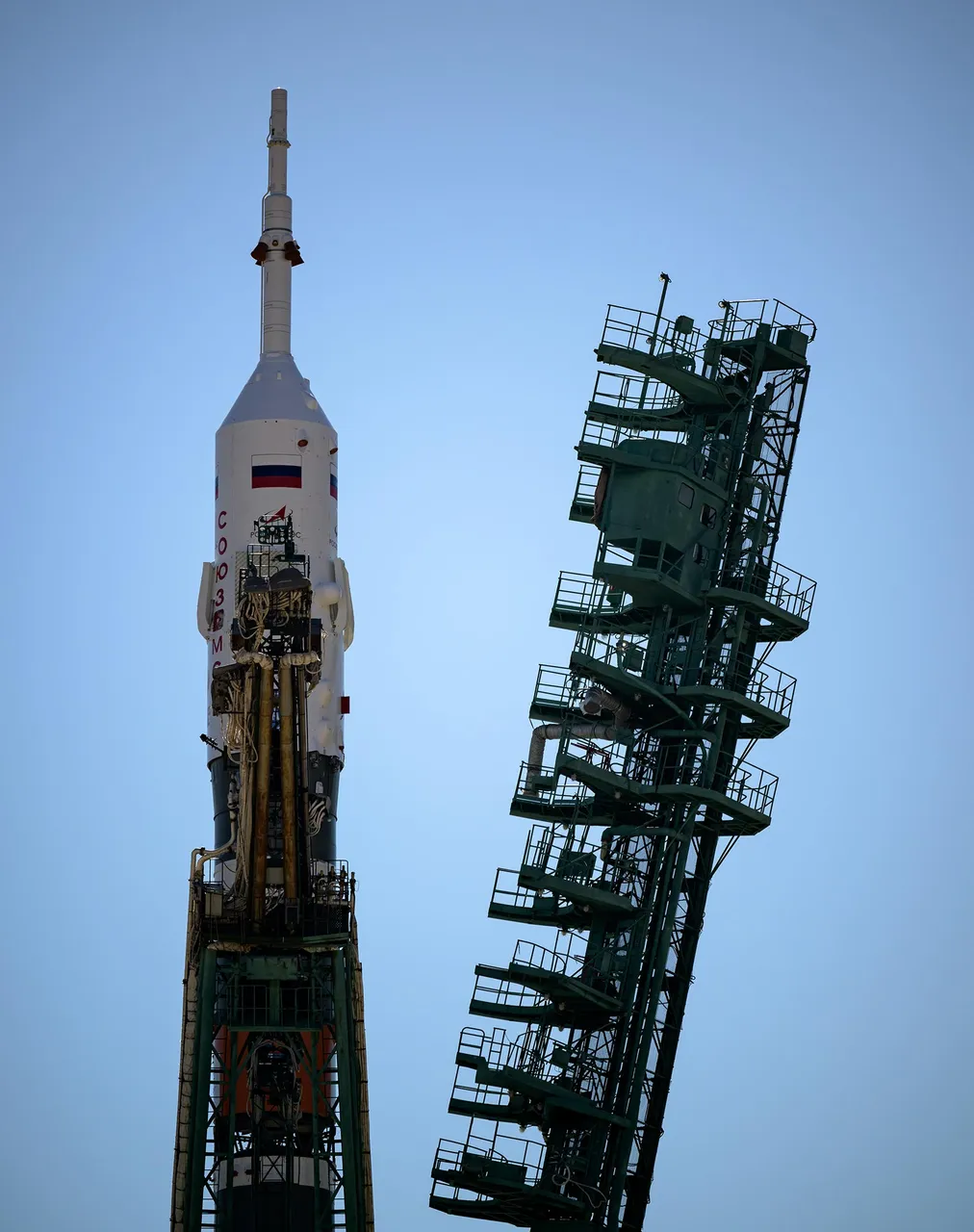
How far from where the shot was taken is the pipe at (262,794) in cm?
10112

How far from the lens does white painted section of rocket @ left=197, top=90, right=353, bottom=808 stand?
106562 millimetres

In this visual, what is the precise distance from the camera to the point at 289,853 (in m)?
102

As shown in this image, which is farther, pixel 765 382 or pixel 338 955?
pixel 765 382

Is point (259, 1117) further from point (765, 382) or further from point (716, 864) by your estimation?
point (765, 382)

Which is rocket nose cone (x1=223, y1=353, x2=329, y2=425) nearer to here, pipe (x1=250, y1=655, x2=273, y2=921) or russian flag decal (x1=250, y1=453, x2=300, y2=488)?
russian flag decal (x1=250, y1=453, x2=300, y2=488)

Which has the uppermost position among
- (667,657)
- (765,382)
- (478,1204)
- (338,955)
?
(765,382)

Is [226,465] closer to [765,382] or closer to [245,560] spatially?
[245,560]

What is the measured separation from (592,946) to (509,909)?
7.84 ft

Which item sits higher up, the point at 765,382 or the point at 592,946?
the point at 765,382

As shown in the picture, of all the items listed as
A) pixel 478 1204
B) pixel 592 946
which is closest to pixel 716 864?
pixel 592 946

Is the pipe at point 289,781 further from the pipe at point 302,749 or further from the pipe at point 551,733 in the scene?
the pipe at point 551,733

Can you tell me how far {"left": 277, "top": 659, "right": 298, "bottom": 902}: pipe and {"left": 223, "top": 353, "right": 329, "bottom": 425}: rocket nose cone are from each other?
10.3 meters

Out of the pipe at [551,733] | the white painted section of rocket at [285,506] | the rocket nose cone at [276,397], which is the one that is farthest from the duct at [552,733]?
the rocket nose cone at [276,397]

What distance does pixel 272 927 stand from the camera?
103 m
